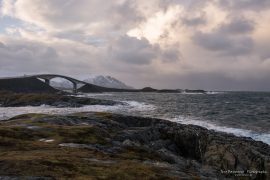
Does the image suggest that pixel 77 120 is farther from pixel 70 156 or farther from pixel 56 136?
pixel 70 156

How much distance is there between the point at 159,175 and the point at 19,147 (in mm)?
11489

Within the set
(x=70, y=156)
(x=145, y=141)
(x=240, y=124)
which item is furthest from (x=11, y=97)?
(x=70, y=156)

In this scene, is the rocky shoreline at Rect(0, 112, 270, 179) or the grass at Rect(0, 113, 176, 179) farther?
the rocky shoreline at Rect(0, 112, 270, 179)

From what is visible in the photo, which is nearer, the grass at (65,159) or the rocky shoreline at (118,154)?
the grass at (65,159)

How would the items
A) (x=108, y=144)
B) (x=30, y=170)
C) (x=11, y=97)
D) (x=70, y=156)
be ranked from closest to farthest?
(x=30, y=170)
(x=70, y=156)
(x=108, y=144)
(x=11, y=97)

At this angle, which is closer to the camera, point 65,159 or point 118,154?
point 65,159

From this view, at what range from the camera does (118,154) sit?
2752 centimetres

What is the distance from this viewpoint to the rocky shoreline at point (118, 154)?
67.8 feet

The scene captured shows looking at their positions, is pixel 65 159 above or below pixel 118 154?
above

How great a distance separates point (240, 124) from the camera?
69.9m

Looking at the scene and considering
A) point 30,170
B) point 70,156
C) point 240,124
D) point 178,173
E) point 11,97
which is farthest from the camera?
point 11,97

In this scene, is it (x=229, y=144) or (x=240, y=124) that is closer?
(x=229, y=144)

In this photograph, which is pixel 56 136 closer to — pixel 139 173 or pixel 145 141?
pixel 145 141

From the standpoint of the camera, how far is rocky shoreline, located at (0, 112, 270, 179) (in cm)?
2067
